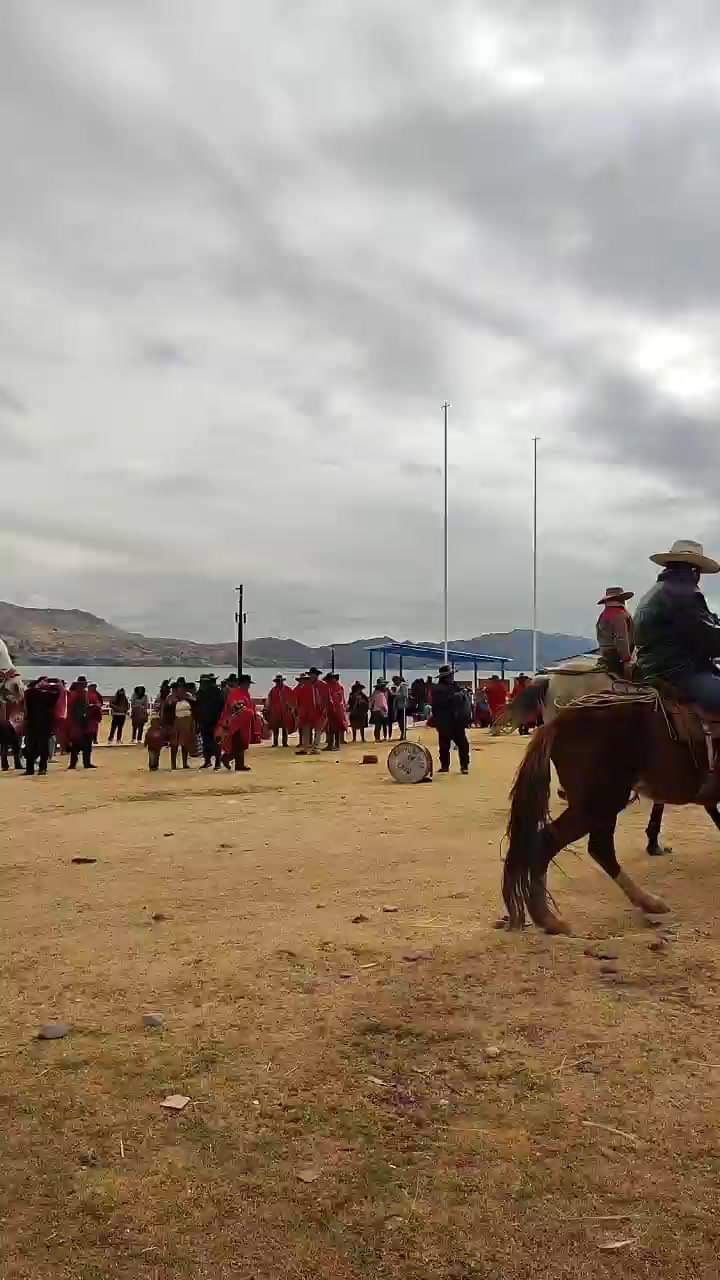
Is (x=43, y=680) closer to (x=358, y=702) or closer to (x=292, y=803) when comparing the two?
(x=292, y=803)

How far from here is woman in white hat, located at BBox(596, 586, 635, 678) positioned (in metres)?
7.22

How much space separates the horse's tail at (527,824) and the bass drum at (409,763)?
8.62 meters

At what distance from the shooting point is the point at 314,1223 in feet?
9.96

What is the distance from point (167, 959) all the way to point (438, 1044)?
6.66 ft

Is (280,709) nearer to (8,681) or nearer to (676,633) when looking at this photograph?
(8,681)

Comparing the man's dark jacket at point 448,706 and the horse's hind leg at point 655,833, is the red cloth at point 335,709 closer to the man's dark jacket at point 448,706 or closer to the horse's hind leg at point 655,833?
the man's dark jacket at point 448,706

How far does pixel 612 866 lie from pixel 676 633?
169 centimetres

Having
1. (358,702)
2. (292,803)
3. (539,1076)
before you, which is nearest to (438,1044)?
(539,1076)

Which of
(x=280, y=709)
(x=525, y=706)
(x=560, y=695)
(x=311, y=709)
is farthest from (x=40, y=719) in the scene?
(x=560, y=695)

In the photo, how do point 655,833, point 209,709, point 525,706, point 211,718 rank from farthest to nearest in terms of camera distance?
point 209,709, point 211,718, point 655,833, point 525,706

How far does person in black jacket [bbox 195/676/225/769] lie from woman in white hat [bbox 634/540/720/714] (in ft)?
43.9

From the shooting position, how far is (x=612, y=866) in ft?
21.7

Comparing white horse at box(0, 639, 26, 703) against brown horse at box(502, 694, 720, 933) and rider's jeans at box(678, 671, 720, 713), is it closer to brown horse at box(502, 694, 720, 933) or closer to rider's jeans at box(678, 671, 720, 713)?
brown horse at box(502, 694, 720, 933)

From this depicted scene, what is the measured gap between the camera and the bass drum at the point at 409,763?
49.9ft
